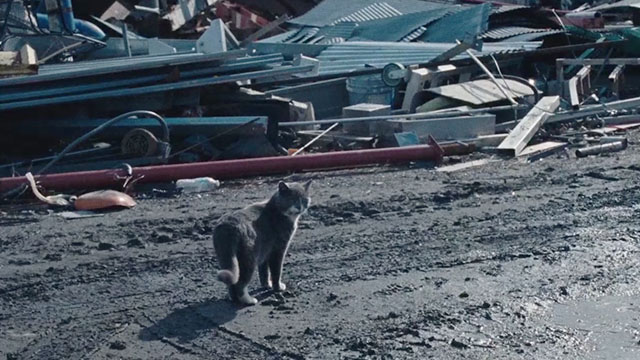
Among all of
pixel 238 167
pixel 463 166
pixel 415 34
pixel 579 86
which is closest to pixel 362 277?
pixel 238 167

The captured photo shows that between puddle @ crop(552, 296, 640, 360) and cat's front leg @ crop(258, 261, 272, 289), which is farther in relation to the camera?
cat's front leg @ crop(258, 261, 272, 289)

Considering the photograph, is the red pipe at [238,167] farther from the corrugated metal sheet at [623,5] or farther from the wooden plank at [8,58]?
the corrugated metal sheet at [623,5]

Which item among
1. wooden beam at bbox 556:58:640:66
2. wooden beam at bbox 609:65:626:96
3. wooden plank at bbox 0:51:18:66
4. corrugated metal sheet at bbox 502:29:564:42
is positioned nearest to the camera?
wooden plank at bbox 0:51:18:66

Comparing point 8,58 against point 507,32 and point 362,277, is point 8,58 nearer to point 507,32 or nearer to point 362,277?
point 362,277

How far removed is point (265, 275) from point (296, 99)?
6713 mm

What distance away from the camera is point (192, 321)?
Result: 664 centimetres

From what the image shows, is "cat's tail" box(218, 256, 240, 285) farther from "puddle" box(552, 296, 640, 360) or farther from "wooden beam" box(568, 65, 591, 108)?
"wooden beam" box(568, 65, 591, 108)

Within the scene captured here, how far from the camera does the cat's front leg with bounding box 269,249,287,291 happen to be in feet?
23.7

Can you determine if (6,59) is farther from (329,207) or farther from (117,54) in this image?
(329,207)

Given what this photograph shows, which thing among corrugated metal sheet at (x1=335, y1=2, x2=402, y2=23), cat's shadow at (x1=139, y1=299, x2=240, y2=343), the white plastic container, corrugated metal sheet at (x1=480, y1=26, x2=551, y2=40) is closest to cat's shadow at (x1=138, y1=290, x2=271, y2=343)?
cat's shadow at (x1=139, y1=299, x2=240, y2=343)

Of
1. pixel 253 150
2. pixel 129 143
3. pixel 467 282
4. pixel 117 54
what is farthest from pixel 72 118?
pixel 467 282

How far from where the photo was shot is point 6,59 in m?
13.3

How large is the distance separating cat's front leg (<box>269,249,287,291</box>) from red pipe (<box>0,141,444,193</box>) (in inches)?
139

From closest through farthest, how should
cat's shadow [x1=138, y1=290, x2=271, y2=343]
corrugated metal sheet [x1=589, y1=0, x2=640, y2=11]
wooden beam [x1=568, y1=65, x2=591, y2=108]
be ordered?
cat's shadow [x1=138, y1=290, x2=271, y2=343]
wooden beam [x1=568, y1=65, x2=591, y2=108]
corrugated metal sheet [x1=589, y1=0, x2=640, y2=11]
